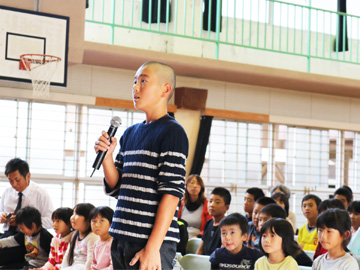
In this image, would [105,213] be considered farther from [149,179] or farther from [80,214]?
[149,179]

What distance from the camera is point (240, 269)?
4109 mm

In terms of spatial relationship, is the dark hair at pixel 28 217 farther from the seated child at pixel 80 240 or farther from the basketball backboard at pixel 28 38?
the basketball backboard at pixel 28 38

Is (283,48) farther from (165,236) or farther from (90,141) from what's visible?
(165,236)

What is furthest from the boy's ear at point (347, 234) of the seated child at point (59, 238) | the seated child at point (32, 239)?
the seated child at point (32, 239)

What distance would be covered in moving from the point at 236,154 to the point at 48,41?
3.73 metres

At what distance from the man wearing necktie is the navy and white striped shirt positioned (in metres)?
3.93

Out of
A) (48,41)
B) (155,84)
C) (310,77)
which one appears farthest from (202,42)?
(155,84)

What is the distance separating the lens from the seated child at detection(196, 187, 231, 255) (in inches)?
200

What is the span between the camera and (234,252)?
420 cm

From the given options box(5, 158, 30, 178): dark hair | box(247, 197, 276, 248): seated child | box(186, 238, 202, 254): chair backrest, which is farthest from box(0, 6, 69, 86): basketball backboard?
box(247, 197, 276, 248): seated child

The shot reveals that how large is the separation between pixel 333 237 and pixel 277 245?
386 mm

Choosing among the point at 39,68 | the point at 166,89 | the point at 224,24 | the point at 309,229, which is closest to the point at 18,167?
the point at 39,68

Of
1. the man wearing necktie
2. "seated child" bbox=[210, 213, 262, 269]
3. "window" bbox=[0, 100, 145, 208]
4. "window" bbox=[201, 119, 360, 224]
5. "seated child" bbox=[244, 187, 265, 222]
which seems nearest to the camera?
"seated child" bbox=[210, 213, 262, 269]

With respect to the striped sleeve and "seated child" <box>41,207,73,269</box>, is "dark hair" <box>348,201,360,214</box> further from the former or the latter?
the striped sleeve
